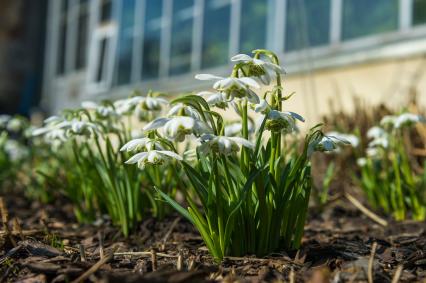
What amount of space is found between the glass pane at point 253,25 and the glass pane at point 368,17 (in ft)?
3.48

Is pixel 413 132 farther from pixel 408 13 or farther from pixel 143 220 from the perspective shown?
pixel 143 220

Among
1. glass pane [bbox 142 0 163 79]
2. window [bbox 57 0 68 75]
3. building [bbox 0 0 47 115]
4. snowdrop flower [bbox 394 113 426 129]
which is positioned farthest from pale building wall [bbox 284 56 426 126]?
building [bbox 0 0 47 115]

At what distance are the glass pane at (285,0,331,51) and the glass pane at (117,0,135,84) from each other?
3.43m

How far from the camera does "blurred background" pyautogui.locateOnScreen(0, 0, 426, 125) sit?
4949mm

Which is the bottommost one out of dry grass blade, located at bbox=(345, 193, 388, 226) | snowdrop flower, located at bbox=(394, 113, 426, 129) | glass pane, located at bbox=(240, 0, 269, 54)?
dry grass blade, located at bbox=(345, 193, 388, 226)

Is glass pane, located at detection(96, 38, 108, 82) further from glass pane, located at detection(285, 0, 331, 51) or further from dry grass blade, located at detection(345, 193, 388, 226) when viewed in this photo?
dry grass blade, located at detection(345, 193, 388, 226)

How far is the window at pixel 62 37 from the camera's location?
11.6m

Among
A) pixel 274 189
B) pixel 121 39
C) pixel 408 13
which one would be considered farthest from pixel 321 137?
pixel 121 39

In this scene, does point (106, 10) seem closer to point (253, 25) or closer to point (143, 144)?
point (253, 25)

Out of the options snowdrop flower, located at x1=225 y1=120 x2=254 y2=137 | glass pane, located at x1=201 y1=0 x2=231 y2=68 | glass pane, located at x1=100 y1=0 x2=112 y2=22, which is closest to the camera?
snowdrop flower, located at x1=225 y1=120 x2=254 y2=137

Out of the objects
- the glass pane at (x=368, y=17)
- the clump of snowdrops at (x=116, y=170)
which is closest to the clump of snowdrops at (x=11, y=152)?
the clump of snowdrops at (x=116, y=170)

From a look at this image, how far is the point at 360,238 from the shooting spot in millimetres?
2125

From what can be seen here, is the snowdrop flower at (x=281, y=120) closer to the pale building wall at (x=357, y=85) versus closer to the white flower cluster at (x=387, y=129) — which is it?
the white flower cluster at (x=387, y=129)

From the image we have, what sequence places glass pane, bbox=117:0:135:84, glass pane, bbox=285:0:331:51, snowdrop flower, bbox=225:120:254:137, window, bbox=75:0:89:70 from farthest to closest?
window, bbox=75:0:89:70
glass pane, bbox=117:0:135:84
glass pane, bbox=285:0:331:51
snowdrop flower, bbox=225:120:254:137
